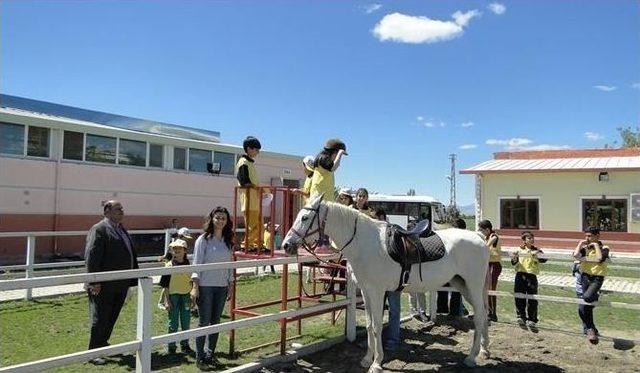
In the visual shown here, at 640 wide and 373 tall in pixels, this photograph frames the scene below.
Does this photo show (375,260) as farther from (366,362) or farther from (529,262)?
(529,262)

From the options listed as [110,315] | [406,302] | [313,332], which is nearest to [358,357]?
[313,332]

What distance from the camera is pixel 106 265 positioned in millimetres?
6230

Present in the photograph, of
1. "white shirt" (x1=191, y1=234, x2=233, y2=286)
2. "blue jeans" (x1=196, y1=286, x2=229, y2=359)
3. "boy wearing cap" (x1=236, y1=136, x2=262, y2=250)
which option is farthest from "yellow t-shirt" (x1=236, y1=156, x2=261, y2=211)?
"blue jeans" (x1=196, y1=286, x2=229, y2=359)

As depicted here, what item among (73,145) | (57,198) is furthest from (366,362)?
(73,145)

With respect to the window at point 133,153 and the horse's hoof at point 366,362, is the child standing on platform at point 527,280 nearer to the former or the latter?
the horse's hoof at point 366,362

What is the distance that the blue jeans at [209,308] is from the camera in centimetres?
582

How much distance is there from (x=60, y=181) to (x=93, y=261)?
10649mm

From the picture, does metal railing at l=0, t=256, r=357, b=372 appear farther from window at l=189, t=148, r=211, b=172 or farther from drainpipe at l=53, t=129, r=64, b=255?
window at l=189, t=148, r=211, b=172

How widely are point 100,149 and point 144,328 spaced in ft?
44.2

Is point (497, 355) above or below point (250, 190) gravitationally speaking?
below

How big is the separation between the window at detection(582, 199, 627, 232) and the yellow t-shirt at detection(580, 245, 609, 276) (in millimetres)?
19676

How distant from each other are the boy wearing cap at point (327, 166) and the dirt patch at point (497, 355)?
2.01m

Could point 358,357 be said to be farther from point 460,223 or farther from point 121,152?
point 121,152

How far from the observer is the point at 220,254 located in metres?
6.05
